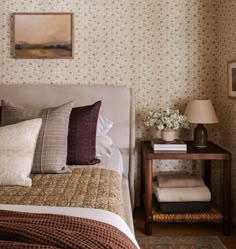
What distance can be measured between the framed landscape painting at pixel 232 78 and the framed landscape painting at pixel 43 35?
139 cm

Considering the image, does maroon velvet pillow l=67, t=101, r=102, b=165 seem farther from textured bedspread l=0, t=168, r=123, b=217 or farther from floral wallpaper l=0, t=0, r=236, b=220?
floral wallpaper l=0, t=0, r=236, b=220

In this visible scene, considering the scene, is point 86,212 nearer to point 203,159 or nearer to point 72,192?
point 72,192

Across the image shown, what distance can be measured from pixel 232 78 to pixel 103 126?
113 cm

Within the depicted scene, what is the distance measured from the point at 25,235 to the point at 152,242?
163 cm

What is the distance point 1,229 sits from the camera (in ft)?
3.93

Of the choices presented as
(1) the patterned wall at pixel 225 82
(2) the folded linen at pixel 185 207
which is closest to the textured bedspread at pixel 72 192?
(2) the folded linen at pixel 185 207

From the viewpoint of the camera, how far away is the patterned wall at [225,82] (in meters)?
2.80

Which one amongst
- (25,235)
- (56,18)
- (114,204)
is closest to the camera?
(25,235)

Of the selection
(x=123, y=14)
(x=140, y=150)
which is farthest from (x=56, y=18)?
(x=140, y=150)

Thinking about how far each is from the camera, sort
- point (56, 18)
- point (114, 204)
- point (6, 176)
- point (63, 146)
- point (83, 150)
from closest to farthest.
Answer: point (114, 204) < point (6, 176) < point (63, 146) < point (83, 150) < point (56, 18)

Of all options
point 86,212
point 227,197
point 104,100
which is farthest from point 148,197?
point 86,212

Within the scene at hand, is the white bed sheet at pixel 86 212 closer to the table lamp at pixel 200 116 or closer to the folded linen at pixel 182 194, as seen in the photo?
the folded linen at pixel 182 194

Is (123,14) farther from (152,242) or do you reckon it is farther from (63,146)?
(152,242)

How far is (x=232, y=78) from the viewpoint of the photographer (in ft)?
9.20
